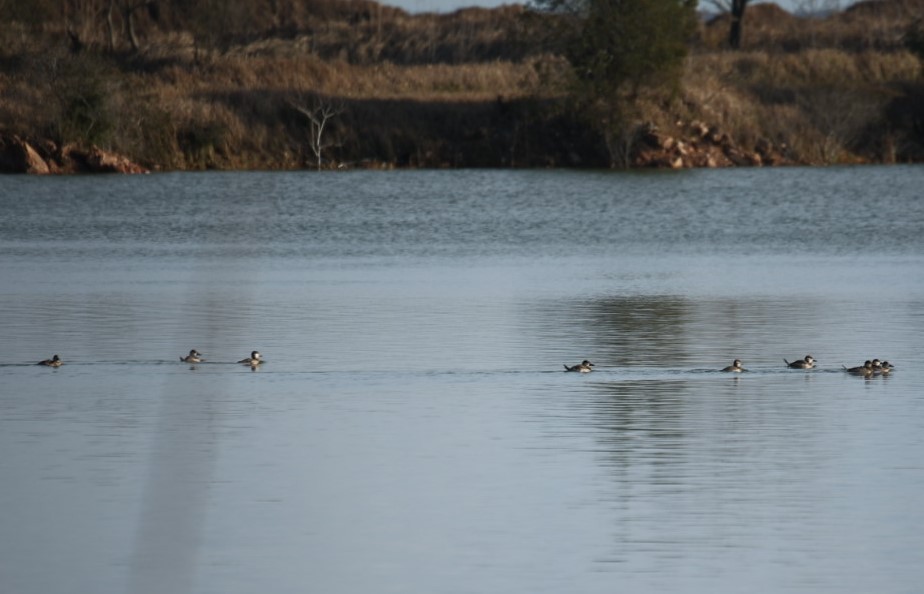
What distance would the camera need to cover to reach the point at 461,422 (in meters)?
14.8

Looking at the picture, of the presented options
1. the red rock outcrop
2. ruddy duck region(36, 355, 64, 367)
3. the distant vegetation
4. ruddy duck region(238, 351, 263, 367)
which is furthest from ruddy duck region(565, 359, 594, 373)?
the distant vegetation

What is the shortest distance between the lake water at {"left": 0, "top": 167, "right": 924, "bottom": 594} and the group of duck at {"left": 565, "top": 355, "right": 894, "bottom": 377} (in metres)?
0.09

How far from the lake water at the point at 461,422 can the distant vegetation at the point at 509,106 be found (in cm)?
2749

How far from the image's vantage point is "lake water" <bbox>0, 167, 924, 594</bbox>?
10523 millimetres

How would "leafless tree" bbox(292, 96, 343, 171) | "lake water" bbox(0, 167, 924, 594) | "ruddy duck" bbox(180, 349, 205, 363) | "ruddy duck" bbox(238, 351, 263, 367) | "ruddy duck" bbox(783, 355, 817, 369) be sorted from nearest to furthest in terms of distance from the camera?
"lake water" bbox(0, 167, 924, 594), "ruddy duck" bbox(783, 355, 817, 369), "ruddy duck" bbox(238, 351, 263, 367), "ruddy duck" bbox(180, 349, 205, 363), "leafless tree" bbox(292, 96, 343, 171)

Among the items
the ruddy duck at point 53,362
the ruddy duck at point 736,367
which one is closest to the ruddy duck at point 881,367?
the ruddy duck at point 736,367

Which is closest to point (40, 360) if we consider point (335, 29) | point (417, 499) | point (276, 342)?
point (276, 342)

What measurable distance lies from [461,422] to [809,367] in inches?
164

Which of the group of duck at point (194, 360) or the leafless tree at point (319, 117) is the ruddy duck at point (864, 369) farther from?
the leafless tree at point (319, 117)

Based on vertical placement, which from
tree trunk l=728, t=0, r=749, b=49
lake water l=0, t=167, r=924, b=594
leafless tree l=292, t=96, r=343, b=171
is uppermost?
tree trunk l=728, t=0, r=749, b=49

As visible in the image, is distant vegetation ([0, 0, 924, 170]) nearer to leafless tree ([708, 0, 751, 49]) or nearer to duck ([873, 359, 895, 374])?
leafless tree ([708, 0, 751, 49])

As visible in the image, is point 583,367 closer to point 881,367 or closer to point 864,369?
point 864,369

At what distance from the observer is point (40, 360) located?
61.1ft

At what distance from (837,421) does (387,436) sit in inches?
144
